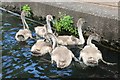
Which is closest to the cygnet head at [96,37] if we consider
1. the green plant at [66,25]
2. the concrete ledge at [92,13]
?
the concrete ledge at [92,13]

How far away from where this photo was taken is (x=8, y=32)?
957 centimetres

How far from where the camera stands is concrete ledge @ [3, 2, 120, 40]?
890 centimetres

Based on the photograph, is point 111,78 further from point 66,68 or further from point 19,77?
point 19,77

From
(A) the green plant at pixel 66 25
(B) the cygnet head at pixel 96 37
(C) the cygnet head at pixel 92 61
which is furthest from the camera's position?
(A) the green plant at pixel 66 25

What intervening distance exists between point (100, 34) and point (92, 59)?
6.26 ft

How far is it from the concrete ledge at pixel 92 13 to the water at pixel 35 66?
53 cm

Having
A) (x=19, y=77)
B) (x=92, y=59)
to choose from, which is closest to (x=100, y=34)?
(x=92, y=59)

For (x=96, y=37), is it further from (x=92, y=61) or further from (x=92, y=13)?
(x=92, y=61)

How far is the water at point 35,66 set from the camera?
280 inches

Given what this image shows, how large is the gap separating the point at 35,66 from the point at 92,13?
8.71 ft

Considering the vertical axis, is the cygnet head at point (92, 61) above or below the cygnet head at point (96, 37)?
below

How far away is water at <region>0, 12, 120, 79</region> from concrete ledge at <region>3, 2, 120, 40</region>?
0.53 metres

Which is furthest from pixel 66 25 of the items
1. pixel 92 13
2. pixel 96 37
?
pixel 96 37

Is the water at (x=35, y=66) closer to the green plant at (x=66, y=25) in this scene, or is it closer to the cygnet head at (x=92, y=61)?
the cygnet head at (x=92, y=61)
